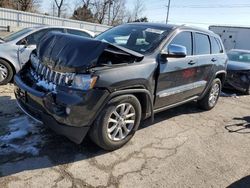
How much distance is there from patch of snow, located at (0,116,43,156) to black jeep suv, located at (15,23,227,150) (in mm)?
430

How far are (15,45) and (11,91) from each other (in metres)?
1.21

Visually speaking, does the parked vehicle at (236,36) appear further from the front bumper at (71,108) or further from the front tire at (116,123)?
the front bumper at (71,108)

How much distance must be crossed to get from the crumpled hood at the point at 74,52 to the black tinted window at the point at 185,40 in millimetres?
1077

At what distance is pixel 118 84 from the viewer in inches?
139

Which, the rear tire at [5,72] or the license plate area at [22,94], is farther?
the rear tire at [5,72]

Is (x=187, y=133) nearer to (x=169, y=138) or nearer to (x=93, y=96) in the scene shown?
(x=169, y=138)

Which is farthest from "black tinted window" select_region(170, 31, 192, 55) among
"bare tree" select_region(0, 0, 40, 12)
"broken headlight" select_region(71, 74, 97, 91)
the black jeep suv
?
"bare tree" select_region(0, 0, 40, 12)

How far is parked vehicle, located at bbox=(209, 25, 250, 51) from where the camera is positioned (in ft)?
73.2

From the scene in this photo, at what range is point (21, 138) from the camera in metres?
3.95

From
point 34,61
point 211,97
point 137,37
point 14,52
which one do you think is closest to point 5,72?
point 14,52

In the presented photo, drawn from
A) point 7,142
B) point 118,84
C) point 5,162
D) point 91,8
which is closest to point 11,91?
point 7,142

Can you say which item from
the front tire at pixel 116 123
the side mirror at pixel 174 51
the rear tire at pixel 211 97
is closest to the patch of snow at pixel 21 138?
the front tire at pixel 116 123

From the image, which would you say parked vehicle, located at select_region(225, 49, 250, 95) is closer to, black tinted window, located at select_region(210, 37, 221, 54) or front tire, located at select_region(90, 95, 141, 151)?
black tinted window, located at select_region(210, 37, 221, 54)

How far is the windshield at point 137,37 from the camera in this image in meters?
4.41
